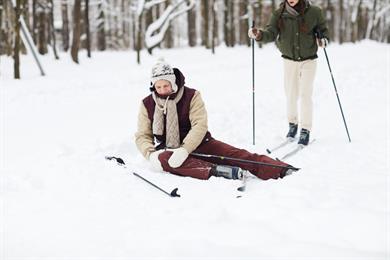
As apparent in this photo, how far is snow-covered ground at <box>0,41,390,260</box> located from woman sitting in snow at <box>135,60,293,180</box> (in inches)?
5.6

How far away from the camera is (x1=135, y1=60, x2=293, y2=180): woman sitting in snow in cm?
480

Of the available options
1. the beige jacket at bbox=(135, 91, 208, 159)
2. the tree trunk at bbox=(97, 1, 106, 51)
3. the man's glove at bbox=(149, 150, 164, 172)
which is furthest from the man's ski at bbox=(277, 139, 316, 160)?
the tree trunk at bbox=(97, 1, 106, 51)

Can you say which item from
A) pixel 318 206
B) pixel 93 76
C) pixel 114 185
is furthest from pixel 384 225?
pixel 93 76

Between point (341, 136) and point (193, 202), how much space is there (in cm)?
383

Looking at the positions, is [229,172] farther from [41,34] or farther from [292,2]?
Answer: [41,34]

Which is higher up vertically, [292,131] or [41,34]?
[41,34]

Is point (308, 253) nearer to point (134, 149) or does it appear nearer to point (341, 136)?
point (134, 149)

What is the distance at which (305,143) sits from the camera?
21.0 feet

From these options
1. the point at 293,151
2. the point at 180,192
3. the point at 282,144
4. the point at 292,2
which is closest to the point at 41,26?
the point at 292,2

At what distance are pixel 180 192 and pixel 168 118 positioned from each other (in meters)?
1.05

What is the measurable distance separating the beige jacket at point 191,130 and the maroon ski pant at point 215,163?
0.18 meters

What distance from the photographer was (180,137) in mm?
5195

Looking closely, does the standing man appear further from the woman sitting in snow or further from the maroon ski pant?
the woman sitting in snow

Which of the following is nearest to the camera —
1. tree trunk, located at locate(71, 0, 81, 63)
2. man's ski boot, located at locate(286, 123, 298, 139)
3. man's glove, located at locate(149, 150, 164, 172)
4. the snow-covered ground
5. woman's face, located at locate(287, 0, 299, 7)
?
the snow-covered ground
